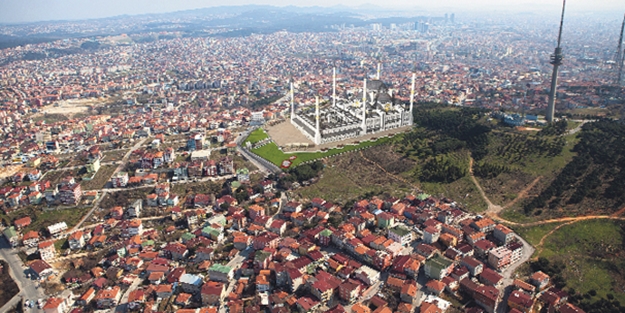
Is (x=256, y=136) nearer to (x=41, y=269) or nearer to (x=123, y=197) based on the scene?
(x=123, y=197)

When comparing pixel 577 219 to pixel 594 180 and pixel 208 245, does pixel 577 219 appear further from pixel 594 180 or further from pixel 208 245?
pixel 208 245

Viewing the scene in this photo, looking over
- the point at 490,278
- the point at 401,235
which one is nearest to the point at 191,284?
the point at 401,235

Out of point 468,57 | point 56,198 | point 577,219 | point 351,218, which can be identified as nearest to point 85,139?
point 56,198

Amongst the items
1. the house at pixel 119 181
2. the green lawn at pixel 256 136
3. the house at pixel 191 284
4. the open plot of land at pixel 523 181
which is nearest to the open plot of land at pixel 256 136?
the green lawn at pixel 256 136

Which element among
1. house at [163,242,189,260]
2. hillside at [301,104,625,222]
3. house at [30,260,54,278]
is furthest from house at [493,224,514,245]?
house at [30,260,54,278]

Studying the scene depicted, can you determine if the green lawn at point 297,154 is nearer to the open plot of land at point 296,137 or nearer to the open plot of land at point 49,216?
the open plot of land at point 296,137
